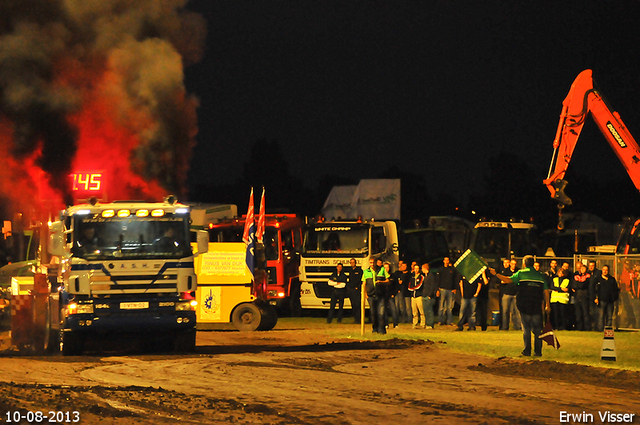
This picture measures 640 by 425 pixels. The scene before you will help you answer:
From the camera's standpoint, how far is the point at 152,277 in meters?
17.2

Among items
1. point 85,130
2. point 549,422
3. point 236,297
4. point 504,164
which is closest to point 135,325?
point 236,297

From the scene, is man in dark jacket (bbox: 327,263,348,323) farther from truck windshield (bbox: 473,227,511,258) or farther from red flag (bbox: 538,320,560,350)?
red flag (bbox: 538,320,560,350)

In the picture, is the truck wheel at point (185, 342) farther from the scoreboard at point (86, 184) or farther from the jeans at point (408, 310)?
the scoreboard at point (86, 184)

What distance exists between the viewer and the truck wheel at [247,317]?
941 inches

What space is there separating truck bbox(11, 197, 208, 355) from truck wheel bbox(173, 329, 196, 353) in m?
0.14

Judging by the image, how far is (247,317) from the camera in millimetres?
24016

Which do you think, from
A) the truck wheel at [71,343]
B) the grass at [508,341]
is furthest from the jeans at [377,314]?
the truck wheel at [71,343]

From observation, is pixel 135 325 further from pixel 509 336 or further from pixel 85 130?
pixel 85 130

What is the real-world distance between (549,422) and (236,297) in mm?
14534

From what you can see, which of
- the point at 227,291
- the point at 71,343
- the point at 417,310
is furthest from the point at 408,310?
the point at 71,343

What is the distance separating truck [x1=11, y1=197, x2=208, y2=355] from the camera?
17016 millimetres

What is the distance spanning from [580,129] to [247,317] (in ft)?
47.1

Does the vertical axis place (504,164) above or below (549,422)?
above

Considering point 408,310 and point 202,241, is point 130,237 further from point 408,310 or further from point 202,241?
point 408,310
